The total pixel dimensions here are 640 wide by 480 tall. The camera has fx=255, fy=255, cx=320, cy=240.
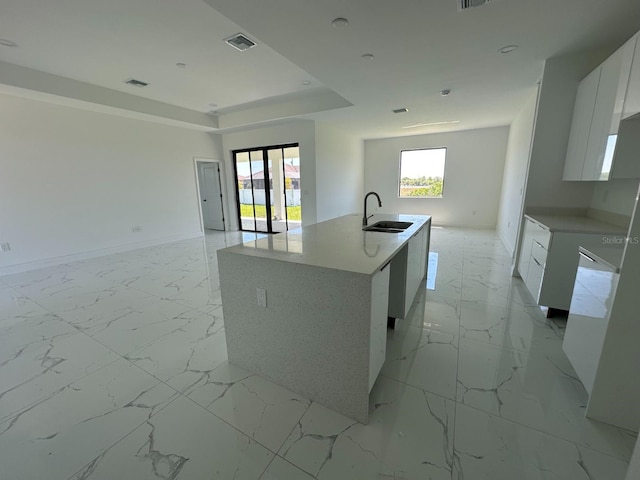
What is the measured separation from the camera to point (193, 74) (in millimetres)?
3713

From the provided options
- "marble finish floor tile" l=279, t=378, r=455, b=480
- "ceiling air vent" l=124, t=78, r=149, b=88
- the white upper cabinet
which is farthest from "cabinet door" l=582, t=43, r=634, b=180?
"ceiling air vent" l=124, t=78, r=149, b=88

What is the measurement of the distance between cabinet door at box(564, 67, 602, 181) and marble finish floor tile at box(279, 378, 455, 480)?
2.93 meters

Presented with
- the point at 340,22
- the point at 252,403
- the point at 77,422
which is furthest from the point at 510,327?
the point at 77,422

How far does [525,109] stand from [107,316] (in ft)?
22.4

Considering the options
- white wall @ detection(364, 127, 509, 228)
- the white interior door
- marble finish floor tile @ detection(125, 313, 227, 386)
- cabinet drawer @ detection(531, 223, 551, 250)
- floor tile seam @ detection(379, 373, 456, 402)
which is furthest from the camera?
the white interior door

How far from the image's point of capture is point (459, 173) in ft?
23.2

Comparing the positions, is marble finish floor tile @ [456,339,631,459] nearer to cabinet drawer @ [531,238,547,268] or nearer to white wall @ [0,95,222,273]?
cabinet drawer @ [531,238,547,268]

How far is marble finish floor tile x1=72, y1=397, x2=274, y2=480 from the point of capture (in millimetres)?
1176

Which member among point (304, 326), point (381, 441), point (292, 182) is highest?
point (292, 182)

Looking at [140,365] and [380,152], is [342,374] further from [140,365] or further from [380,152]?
[380,152]

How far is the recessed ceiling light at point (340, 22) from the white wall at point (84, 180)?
482cm

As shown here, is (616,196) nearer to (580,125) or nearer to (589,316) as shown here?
(580,125)

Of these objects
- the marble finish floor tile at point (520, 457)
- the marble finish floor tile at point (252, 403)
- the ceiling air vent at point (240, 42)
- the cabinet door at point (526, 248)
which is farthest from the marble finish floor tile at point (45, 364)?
the cabinet door at point (526, 248)

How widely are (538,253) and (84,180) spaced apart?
690cm
